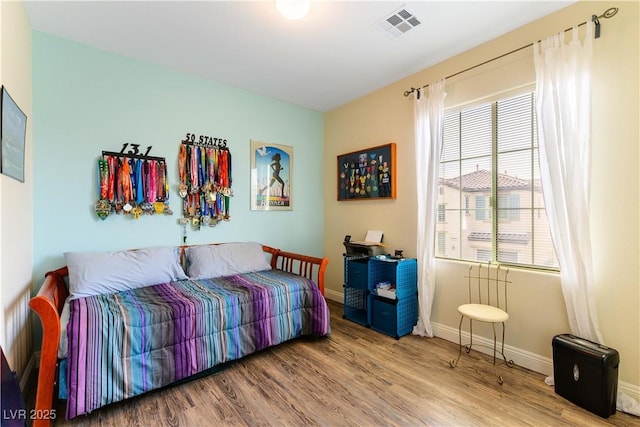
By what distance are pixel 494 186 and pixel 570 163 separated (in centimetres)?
55

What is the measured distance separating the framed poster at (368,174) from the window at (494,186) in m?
0.55

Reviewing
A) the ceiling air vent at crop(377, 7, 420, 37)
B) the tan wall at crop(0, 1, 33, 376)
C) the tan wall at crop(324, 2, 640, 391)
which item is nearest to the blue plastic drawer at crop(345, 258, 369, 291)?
the tan wall at crop(324, 2, 640, 391)

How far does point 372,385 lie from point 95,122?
302 cm

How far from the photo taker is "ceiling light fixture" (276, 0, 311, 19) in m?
1.80

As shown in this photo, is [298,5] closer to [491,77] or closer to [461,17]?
[461,17]

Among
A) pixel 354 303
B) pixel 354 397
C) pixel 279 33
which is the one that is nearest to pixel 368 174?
pixel 354 303

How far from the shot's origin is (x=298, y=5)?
5.96 ft

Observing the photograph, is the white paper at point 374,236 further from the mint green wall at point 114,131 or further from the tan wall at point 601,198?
the mint green wall at point 114,131

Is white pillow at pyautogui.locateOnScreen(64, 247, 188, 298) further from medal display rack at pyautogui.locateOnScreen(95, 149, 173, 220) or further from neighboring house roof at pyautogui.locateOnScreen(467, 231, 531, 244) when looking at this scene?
neighboring house roof at pyautogui.locateOnScreen(467, 231, 531, 244)

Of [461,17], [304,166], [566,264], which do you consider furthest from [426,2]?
[304,166]

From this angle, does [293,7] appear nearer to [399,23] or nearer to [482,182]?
[399,23]

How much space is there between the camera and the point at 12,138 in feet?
5.40

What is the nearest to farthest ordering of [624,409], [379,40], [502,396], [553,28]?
[624,409], [502,396], [553,28], [379,40]

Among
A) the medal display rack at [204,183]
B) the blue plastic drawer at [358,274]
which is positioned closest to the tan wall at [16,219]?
the medal display rack at [204,183]
